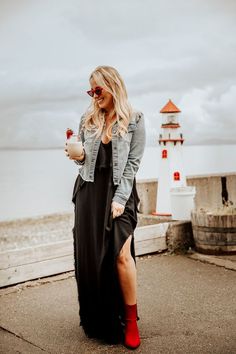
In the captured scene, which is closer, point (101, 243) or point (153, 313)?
point (101, 243)

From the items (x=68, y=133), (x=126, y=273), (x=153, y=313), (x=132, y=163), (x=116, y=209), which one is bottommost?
(x=153, y=313)

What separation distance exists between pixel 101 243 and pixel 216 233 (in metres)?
3.02

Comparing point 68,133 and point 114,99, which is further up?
point 114,99

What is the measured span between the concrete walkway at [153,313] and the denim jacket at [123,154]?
3.57ft

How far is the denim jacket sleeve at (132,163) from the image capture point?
11.3 feet

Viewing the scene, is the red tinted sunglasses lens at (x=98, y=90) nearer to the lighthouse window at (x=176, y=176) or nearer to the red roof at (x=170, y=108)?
the red roof at (x=170, y=108)

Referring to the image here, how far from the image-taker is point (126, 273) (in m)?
3.45

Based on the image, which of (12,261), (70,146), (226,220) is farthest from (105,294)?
(226,220)

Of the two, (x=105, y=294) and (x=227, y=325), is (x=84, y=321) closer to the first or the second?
(x=105, y=294)

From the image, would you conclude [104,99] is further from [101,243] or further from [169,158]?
[169,158]

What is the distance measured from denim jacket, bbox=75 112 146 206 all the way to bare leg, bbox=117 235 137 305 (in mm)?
336

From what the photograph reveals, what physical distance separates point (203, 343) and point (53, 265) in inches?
89.0

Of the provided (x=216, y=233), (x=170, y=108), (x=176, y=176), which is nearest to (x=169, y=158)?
(x=176, y=176)

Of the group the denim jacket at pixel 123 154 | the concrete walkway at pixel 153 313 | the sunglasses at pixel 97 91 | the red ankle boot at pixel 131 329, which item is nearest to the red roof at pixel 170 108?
the concrete walkway at pixel 153 313
